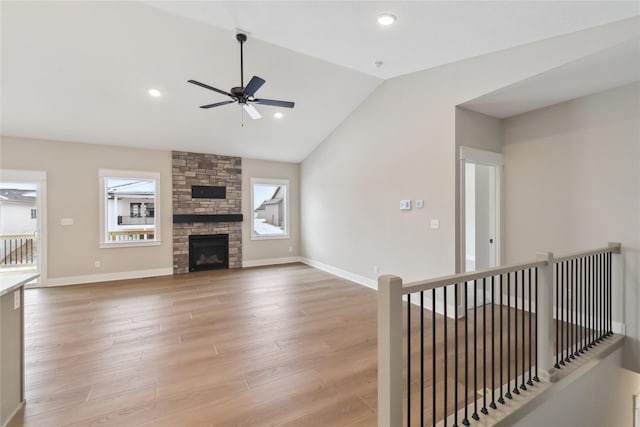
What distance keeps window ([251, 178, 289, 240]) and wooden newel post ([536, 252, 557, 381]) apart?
6000 mm

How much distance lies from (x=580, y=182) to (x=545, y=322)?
213cm

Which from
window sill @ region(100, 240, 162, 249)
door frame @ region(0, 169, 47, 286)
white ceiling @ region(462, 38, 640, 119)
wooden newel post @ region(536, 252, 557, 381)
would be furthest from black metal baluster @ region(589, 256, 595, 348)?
door frame @ region(0, 169, 47, 286)

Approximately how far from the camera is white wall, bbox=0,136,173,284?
543 cm

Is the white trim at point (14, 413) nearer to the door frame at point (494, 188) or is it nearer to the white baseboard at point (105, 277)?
the white baseboard at point (105, 277)

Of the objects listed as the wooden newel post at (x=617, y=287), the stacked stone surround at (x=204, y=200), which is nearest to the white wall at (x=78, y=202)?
the stacked stone surround at (x=204, y=200)

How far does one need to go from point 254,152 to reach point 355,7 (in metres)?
4.81

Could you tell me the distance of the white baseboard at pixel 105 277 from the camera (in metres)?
5.52

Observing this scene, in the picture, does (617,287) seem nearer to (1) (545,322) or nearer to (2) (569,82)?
(1) (545,322)

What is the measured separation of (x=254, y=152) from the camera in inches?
276

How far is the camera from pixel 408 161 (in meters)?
4.52

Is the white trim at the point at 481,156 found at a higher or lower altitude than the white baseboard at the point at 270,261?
higher

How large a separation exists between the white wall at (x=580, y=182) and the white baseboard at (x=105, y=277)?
22.2 feet

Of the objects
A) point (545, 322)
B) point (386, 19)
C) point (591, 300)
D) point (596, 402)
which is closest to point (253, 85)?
point (386, 19)

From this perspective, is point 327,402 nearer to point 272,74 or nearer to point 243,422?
point 243,422
